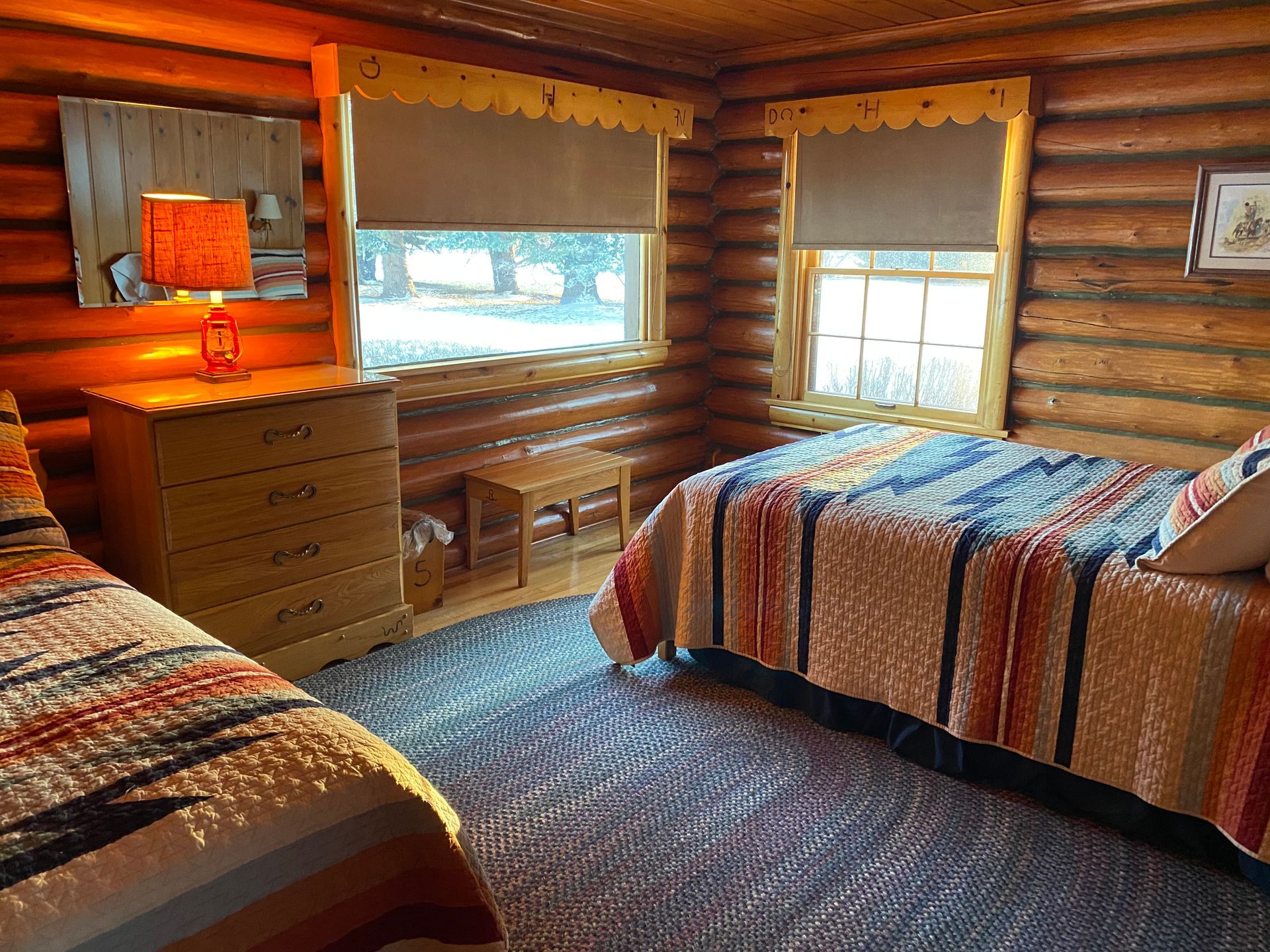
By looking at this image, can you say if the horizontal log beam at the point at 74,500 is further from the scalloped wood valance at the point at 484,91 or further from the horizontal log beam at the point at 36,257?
the scalloped wood valance at the point at 484,91

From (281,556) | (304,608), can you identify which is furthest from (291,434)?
(304,608)

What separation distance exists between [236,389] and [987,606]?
92.9 inches

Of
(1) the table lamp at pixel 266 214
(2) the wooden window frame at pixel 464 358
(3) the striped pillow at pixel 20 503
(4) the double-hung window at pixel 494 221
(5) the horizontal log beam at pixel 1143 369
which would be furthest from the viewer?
(5) the horizontal log beam at pixel 1143 369

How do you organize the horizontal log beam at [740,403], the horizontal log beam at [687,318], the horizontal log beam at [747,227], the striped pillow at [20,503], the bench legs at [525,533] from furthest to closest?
the horizontal log beam at [740,403] → the horizontal log beam at [687,318] → the horizontal log beam at [747,227] → the bench legs at [525,533] → the striped pillow at [20,503]

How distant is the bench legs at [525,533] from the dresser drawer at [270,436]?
34.6 inches

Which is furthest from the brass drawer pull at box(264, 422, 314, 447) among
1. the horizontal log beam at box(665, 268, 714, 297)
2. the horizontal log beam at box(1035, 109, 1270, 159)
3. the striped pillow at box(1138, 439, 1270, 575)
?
the horizontal log beam at box(1035, 109, 1270, 159)

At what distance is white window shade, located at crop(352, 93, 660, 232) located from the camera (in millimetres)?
3773

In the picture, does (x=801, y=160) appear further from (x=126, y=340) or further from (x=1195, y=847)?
(x=1195, y=847)

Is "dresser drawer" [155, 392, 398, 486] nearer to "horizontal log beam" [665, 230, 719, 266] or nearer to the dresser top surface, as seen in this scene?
the dresser top surface

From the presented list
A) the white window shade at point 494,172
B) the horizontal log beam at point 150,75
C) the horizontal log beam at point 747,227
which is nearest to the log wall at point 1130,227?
the horizontal log beam at point 747,227

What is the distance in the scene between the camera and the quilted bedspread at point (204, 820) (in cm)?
117

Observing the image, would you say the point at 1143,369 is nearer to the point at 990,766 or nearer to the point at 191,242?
the point at 990,766

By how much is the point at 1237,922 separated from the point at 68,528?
3505 millimetres

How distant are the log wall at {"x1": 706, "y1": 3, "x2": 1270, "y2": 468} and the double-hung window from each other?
52.1 inches
